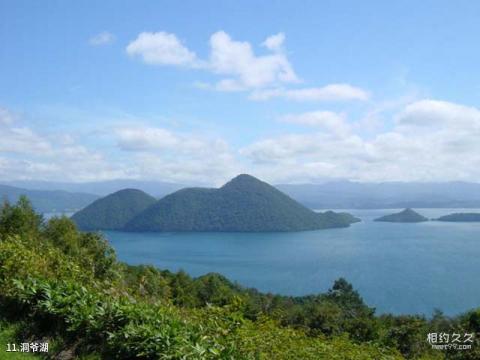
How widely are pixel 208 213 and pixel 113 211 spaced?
1289 inches

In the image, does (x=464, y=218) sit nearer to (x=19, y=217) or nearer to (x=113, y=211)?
(x=113, y=211)

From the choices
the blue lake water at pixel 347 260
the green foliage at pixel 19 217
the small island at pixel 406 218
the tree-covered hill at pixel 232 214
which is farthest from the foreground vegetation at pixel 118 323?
the small island at pixel 406 218

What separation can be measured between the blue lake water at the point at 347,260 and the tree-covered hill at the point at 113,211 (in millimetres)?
12262

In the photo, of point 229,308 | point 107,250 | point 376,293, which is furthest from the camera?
point 376,293

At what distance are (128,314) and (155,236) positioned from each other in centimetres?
12972

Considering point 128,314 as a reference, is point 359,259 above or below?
below

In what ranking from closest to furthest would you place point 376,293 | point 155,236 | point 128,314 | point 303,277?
point 128,314 < point 376,293 < point 303,277 < point 155,236

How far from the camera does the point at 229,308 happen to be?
4715 mm

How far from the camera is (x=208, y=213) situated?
158750 millimetres

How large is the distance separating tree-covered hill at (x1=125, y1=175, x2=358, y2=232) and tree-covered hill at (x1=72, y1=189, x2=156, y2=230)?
5771 mm

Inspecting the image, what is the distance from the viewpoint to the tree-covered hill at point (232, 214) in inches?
5802

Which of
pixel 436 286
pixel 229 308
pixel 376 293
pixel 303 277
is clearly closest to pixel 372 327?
pixel 229 308

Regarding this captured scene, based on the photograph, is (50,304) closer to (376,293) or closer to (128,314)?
(128,314)

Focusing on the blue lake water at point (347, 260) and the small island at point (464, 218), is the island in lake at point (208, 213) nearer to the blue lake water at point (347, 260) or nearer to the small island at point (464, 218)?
the blue lake water at point (347, 260)
